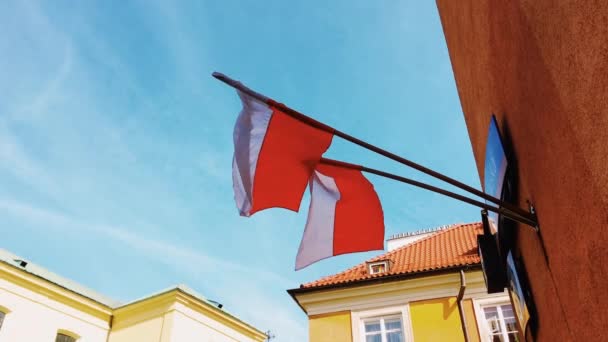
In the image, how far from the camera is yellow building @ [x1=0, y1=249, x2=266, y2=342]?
61.8 feet

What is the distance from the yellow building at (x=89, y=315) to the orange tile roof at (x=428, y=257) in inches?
303

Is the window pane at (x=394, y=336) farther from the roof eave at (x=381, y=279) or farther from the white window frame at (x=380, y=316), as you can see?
the roof eave at (x=381, y=279)

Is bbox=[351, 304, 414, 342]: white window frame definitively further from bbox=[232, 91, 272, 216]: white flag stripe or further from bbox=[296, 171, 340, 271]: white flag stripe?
bbox=[232, 91, 272, 216]: white flag stripe

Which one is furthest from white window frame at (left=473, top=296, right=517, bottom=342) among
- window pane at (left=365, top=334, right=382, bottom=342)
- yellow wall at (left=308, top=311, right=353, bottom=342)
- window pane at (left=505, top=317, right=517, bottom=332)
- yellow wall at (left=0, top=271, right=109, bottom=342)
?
yellow wall at (left=0, top=271, right=109, bottom=342)

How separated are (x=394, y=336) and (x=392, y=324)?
0.36 meters

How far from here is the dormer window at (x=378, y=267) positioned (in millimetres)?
15484

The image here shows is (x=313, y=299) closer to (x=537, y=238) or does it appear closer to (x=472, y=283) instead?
(x=472, y=283)

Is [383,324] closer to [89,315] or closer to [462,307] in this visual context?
[462,307]

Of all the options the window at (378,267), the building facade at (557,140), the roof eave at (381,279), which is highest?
the window at (378,267)

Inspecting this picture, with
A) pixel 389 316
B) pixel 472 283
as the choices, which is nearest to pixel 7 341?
pixel 389 316

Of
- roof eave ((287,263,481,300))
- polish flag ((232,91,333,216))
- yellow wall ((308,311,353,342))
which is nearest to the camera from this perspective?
polish flag ((232,91,333,216))

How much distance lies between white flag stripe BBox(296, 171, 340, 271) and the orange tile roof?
10689mm

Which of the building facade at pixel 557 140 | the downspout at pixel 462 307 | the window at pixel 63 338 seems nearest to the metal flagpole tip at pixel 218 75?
the building facade at pixel 557 140

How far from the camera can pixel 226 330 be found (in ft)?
75.9
